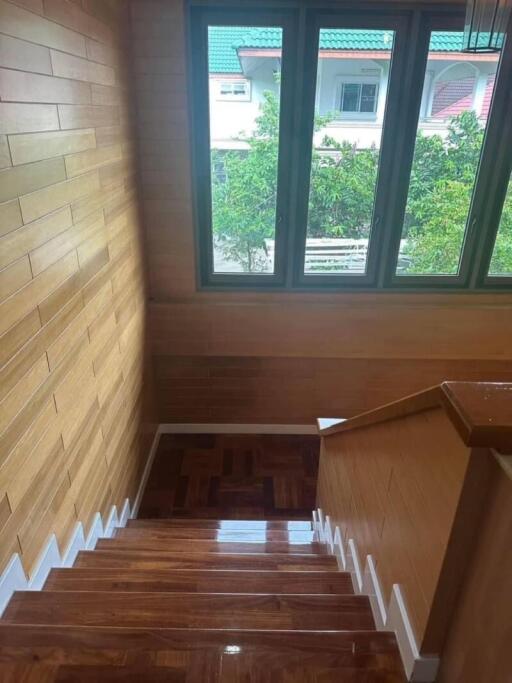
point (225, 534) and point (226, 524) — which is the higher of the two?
point (225, 534)

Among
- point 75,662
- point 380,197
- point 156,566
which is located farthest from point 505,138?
point 75,662


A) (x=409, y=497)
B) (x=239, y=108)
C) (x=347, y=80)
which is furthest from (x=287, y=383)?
(x=409, y=497)

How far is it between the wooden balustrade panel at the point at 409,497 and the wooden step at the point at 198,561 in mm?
292

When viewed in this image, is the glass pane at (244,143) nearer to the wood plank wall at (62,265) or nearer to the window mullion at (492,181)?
the wood plank wall at (62,265)

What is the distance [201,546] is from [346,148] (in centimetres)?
244

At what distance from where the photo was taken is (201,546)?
219 cm

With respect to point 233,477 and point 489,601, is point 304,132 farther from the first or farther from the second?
point 489,601

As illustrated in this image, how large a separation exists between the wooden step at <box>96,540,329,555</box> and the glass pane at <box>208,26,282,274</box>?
1.78 meters

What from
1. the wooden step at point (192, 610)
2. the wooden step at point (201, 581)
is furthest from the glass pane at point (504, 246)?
the wooden step at point (192, 610)

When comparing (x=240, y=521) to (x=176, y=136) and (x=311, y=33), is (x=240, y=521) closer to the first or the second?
(x=176, y=136)

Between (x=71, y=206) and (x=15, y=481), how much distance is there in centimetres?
103

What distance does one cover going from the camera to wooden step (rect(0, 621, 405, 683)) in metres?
1.09

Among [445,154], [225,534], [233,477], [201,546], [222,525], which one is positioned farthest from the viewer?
[233,477]

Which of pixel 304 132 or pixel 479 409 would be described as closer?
pixel 479 409
